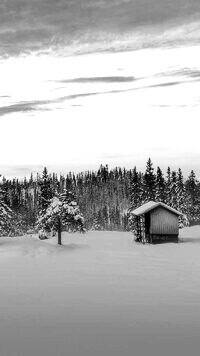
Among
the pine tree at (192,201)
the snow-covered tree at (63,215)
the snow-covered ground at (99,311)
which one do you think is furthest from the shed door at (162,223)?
the pine tree at (192,201)

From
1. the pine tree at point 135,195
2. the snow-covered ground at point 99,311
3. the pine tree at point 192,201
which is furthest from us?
the pine tree at point 192,201

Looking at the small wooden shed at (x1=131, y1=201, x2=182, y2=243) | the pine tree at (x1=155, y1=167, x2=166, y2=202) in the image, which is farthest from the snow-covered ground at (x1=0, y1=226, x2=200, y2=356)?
the pine tree at (x1=155, y1=167, x2=166, y2=202)

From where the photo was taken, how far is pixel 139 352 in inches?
353

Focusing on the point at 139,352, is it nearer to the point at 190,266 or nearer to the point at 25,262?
the point at 190,266

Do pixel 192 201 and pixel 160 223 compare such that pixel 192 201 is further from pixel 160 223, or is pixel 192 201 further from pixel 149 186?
pixel 160 223

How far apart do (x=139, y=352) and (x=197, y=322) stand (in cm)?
380

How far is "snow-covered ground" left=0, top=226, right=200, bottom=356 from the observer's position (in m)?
9.41

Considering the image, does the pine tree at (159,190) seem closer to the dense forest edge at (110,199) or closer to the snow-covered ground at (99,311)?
the dense forest edge at (110,199)

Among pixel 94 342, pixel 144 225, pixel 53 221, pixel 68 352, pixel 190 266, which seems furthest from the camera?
pixel 144 225

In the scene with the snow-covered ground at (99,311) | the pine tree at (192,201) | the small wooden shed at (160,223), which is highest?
the pine tree at (192,201)

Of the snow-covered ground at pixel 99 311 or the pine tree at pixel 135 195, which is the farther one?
the pine tree at pixel 135 195

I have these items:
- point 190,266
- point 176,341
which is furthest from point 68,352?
point 190,266

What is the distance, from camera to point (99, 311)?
13.5 metres

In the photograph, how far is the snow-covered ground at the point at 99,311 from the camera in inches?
370
